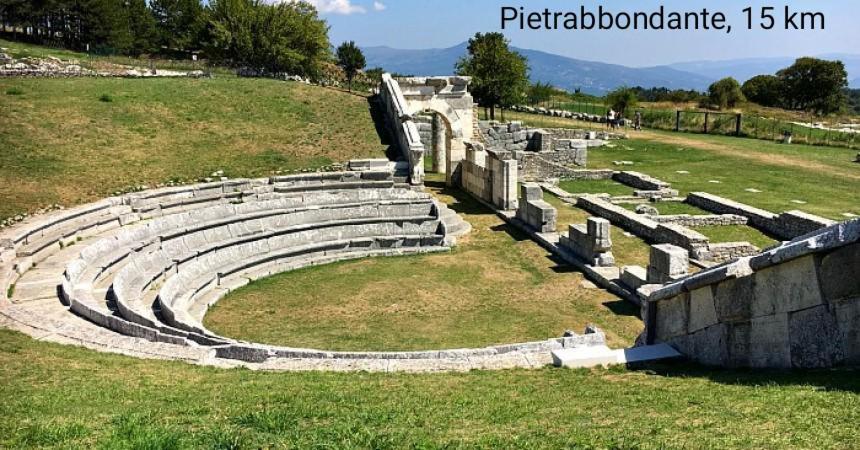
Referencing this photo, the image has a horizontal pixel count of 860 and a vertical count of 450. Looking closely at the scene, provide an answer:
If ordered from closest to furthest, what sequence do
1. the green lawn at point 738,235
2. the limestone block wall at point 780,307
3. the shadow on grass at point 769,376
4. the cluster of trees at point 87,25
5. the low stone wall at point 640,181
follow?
1. the shadow on grass at point 769,376
2. the limestone block wall at point 780,307
3. the green lawn at point 738,235
4. the low stone wall at point 640,181
5. the cluster of trees at point 87,25

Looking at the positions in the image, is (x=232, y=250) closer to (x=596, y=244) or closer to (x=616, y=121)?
(x=596, y=244)

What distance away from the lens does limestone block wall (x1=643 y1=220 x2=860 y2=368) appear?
7871 millimetres

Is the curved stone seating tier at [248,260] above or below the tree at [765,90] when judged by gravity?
below

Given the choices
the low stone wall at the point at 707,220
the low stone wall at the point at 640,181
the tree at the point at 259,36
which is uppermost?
the tree at the point at 259,36

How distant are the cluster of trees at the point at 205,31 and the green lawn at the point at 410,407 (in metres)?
49.3

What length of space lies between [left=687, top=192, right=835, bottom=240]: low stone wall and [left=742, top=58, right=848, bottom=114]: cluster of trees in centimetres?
5453

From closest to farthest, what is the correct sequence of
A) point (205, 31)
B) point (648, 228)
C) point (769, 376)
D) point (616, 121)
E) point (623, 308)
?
point (769, 376)
point (623, 308)
point (648, 228)
point (616, 121)
point (205, 31)

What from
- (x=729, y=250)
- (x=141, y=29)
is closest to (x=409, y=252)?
(x=729, y=250)

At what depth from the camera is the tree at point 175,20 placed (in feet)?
235

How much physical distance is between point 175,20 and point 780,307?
3269 inches

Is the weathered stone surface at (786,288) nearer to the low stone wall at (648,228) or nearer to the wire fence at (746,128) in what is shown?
the low stone wall at (648,228)

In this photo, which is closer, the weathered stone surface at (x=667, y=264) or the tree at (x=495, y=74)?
the weathered stone surface at (x=667, y=264)

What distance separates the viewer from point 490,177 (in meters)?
26.4

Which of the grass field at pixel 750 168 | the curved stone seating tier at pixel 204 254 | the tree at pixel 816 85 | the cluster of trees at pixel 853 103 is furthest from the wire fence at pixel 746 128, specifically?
the cluster of trees at pixel 853 103
